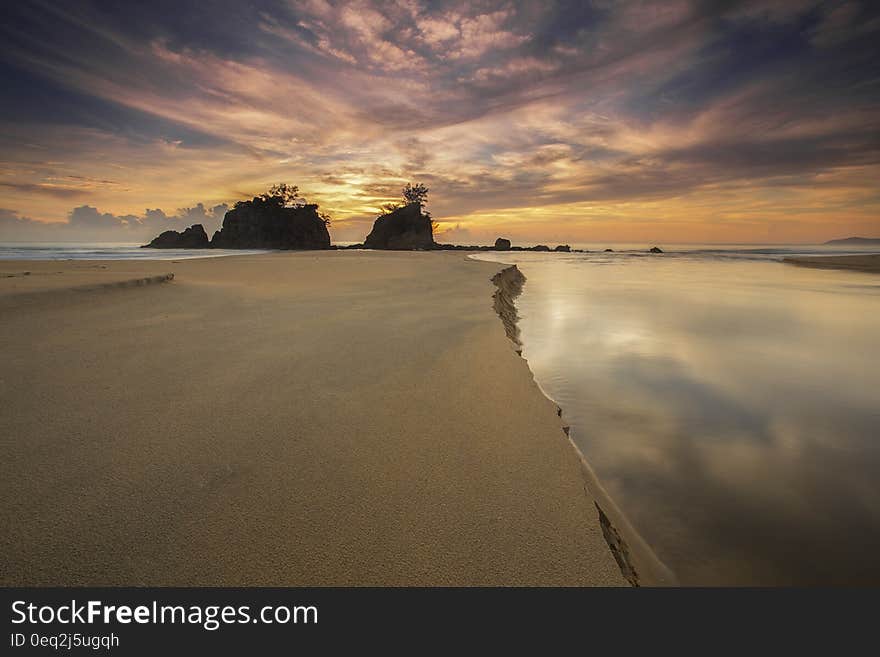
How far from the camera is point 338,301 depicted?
6492 millimetres

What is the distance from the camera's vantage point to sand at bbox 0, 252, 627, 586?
1.20 meters

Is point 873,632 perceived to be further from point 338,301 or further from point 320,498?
point 338,301

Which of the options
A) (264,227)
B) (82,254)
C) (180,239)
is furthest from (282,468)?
(180,239)

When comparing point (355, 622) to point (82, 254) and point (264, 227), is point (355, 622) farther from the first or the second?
point (264, 227)

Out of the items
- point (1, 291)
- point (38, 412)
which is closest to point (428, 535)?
point (38, 412)

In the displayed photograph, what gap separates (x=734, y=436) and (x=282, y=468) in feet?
11.2

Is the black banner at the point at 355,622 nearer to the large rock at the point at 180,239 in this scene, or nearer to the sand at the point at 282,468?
the sand at the point at 282,468

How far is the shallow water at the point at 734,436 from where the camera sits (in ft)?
6.45

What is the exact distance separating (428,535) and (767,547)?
6.17 ft

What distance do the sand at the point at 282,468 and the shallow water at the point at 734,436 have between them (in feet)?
2.32

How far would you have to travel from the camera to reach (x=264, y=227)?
6494 cm

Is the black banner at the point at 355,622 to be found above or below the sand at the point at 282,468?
below

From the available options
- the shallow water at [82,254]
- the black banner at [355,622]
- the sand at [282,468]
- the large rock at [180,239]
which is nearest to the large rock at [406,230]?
the large rock at [180,239]

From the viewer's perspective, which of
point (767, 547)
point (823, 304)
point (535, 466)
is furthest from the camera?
point (823, 304)
